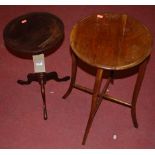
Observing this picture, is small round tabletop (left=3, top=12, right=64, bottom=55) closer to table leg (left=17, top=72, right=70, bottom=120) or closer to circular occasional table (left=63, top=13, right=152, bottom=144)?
circular occasional table (left=63, top=13, right=152, bottom=144)

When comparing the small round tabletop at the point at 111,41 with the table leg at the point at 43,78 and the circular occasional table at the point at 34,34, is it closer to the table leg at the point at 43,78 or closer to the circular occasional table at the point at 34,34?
the circular occasional table at the point at 34,34

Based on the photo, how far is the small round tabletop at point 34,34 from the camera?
5.49 feet

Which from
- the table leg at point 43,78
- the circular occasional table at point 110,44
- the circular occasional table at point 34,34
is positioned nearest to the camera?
the circular occasional table at point 110,44

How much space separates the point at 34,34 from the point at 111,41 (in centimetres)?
48

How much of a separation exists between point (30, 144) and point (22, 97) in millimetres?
396

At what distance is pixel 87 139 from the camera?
1.92 m

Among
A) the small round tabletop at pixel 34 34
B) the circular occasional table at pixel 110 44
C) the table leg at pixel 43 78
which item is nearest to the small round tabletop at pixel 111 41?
the circular occasional table at pixel 110 44

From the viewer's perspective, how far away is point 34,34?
1757 millimetres

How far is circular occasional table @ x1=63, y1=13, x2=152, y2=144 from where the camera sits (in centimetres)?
150

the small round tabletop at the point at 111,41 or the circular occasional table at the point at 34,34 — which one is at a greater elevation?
the small round tabletop at the point at 111,41

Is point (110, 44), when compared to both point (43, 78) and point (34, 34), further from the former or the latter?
point (43, 78)

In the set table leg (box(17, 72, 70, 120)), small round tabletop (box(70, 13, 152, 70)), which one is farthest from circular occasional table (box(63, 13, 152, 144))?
table leg (box(17, 72, 70, 120))
